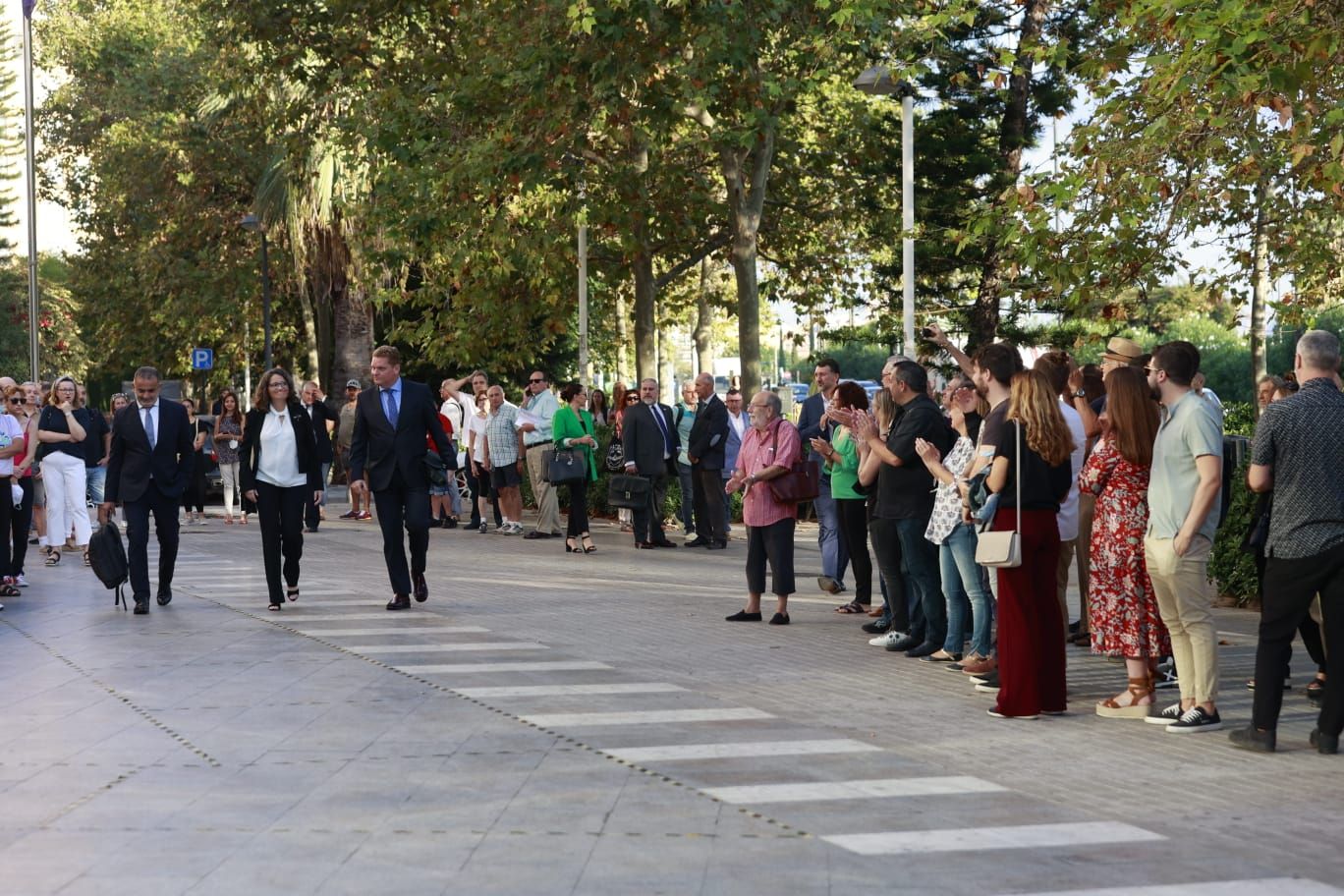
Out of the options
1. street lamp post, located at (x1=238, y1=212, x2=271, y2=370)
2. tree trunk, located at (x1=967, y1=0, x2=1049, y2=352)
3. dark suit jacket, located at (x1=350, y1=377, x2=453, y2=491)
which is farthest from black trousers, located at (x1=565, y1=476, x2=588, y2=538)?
street lamp post, located at (x1=238, y1=212, x2=271, y2=370)

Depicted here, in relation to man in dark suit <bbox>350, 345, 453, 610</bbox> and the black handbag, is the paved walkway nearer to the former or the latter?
man in dark suit <bbox>350, 345, 453, 610</bbox>

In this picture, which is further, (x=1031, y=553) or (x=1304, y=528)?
(x=1031, y=553)

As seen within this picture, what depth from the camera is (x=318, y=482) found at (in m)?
15.7

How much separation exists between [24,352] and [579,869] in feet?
218

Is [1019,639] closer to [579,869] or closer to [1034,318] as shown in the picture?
[579,869]

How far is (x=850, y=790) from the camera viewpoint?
755 centimetres

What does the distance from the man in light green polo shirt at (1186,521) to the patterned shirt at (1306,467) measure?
0.91 ft

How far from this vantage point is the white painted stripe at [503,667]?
11.1m

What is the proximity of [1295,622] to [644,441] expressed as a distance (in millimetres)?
13259

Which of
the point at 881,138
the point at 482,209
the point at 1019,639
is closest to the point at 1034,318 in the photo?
the point at 881,138

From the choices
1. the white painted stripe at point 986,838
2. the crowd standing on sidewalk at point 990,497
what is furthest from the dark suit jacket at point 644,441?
the white painted stripe at point 986,838

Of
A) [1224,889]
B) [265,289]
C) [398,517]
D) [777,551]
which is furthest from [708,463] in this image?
[265,289]

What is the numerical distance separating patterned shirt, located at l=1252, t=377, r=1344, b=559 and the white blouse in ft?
27.6

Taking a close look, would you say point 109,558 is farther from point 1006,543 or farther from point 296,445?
point 1006,543
